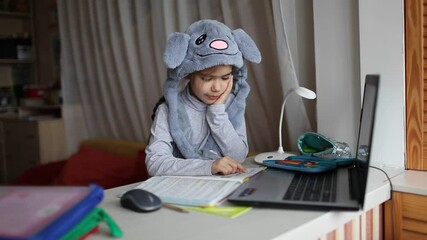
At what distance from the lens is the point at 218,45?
1.22 m

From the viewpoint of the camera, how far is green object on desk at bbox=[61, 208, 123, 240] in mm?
678

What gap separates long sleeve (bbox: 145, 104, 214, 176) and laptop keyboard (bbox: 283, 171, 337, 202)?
255mm

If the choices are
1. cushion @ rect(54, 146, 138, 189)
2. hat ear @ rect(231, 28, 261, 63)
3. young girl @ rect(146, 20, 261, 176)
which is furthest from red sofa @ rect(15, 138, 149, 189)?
hat ear @ rect(231, 28, 261, 63)

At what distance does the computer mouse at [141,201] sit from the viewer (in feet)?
2.94

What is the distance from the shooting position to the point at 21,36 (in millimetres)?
3949

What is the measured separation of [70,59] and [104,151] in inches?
30.8

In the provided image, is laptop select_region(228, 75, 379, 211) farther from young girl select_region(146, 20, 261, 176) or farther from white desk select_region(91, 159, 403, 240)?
young girl select_region(146, 20, 261, 176)

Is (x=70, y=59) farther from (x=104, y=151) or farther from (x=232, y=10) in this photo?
(x=232, y=10)

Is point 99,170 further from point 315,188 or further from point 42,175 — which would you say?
point 315,188

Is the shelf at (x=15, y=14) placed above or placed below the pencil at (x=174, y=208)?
above

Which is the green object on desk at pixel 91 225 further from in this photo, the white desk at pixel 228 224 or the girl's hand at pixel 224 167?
the girl's hand at pixel 224 167

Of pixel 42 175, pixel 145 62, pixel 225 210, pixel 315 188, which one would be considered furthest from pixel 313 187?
pixel 42 175

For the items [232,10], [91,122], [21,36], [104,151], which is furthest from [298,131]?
[21,36]

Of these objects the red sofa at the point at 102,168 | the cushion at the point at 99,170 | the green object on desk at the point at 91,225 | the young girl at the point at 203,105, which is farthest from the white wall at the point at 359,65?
the cushion at the point at 99,170
